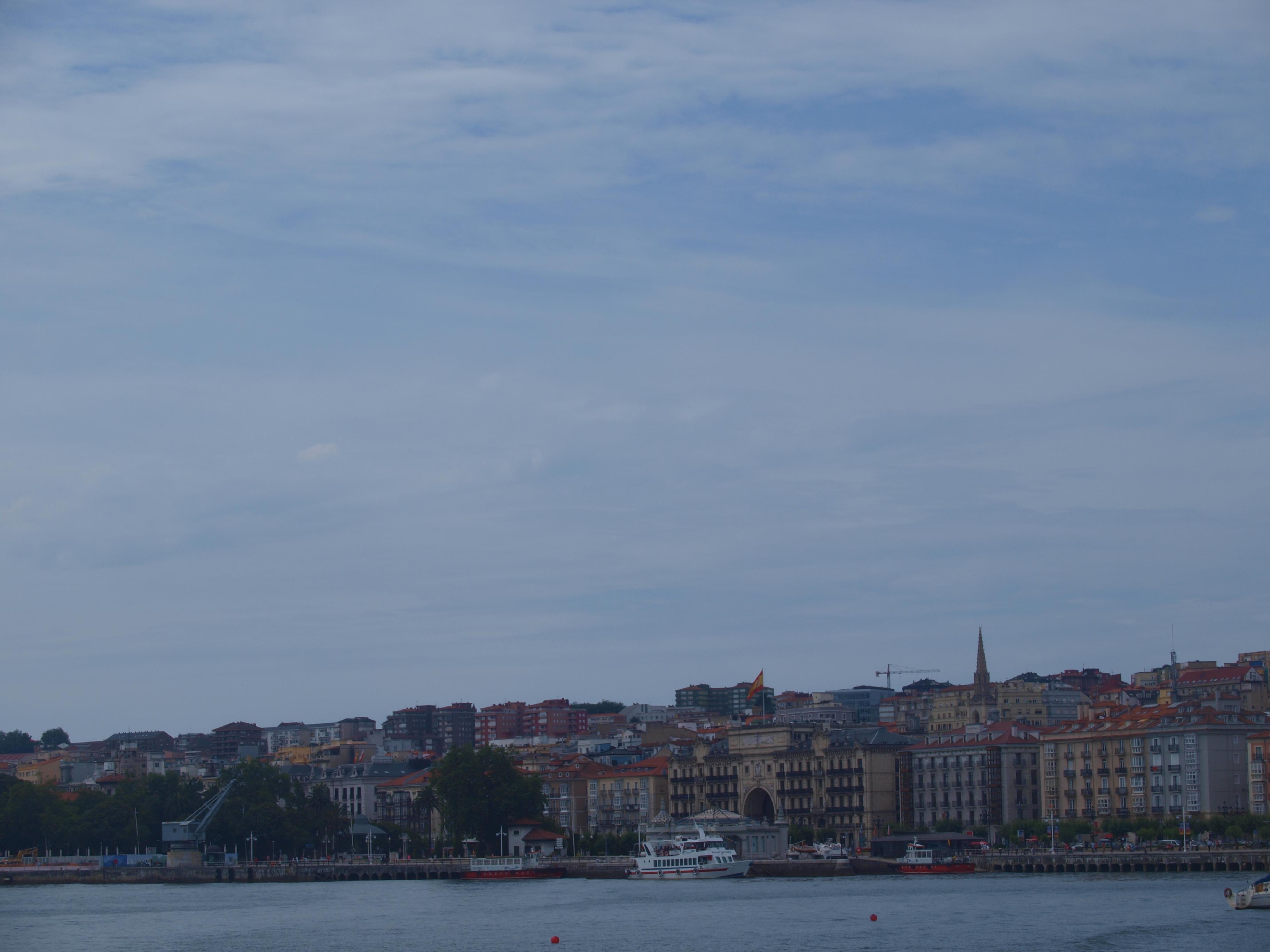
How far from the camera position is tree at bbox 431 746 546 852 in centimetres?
13175

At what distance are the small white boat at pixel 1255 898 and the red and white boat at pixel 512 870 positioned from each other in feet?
180

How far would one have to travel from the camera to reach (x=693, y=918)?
7712 cm

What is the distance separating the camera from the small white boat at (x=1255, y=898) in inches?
2808

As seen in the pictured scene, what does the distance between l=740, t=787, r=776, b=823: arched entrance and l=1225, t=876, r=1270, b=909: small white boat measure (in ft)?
243

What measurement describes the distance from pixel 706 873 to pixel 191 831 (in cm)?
5069

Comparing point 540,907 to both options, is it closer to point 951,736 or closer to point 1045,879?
point 1045,879

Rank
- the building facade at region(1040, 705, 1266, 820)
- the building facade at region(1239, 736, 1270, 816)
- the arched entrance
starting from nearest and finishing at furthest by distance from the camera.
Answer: the building facade at region(1239, 736, 1270, 816) < the building facade at region(1040, 705, 1266, 820) < the arched entrance

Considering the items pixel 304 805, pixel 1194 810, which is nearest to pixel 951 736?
pixel 1194 810

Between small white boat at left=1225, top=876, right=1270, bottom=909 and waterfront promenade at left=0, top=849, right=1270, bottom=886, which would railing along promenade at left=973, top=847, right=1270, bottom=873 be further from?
small white boat at left=1225, top=876, right=1270, bottom=909

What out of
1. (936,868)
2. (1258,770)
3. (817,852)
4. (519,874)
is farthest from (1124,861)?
(519,874)

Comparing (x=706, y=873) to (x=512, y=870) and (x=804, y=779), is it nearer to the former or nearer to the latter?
(x=512, y=870)

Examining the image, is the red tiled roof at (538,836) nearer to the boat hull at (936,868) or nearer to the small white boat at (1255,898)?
the boat hull at (936,868)

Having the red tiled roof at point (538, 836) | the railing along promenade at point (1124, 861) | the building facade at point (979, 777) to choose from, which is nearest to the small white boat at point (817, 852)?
the railing along promenade at point (1124, 861)

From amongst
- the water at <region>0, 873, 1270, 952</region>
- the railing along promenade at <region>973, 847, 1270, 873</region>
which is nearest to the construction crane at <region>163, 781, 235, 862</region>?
the water at <region>0, 873, 1270, 952</region>
